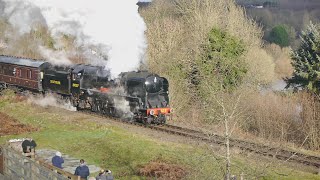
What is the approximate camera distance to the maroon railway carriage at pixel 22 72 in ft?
123

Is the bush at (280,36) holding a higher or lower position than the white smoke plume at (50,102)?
higher

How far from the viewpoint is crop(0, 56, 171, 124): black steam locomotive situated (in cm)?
2773

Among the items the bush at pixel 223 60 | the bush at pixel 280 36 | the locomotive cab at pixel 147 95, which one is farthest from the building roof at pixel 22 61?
the bush at pixel 280 36

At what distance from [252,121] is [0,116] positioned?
1707 centimetres

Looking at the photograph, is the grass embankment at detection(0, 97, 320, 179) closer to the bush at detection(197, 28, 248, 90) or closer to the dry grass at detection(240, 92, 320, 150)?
the dry grass at detection(240, 92, 320, 150)

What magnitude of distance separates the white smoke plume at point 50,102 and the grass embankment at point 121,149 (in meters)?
3.93

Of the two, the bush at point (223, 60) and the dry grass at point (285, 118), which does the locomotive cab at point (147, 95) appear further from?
the bush at point (223, 60)

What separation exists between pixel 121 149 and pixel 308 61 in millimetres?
19377

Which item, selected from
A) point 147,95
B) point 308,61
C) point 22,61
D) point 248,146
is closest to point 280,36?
point 308,61

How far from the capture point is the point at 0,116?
29812 mm

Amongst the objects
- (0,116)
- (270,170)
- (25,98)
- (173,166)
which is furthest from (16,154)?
(25,98)

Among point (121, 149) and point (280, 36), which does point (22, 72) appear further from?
point (280, 36)

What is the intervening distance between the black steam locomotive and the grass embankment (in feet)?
5.94

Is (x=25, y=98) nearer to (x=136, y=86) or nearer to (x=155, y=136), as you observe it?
(x=136, y=86)
